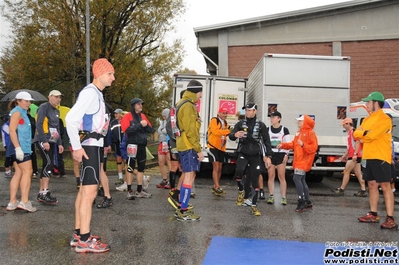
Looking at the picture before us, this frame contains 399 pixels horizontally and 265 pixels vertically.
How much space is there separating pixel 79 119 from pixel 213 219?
3.02 metres

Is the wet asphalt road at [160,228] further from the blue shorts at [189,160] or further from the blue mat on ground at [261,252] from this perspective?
the blue shorts at [189,160]

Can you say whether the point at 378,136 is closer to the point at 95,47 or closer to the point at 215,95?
the point at 215,95

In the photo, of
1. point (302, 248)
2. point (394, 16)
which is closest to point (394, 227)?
point (302, 248)

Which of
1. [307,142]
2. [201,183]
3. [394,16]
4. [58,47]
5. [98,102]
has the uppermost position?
[394,16]

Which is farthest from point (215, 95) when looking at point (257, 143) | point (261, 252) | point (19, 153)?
point (261, 252)

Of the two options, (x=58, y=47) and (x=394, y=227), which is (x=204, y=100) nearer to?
(x=394, y=227)

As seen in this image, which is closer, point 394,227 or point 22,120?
point 394,227

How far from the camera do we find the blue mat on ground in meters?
4.71

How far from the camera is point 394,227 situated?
6.37 metres

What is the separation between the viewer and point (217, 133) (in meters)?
9.54

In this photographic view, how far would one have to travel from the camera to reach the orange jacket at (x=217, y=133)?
31.3 feet

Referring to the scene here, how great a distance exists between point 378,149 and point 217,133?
12.4 ft

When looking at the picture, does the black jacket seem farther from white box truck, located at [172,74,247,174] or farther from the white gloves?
white box truck, located at [172,74,247,174]

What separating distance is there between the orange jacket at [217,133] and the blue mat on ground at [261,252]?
4.10 metres
